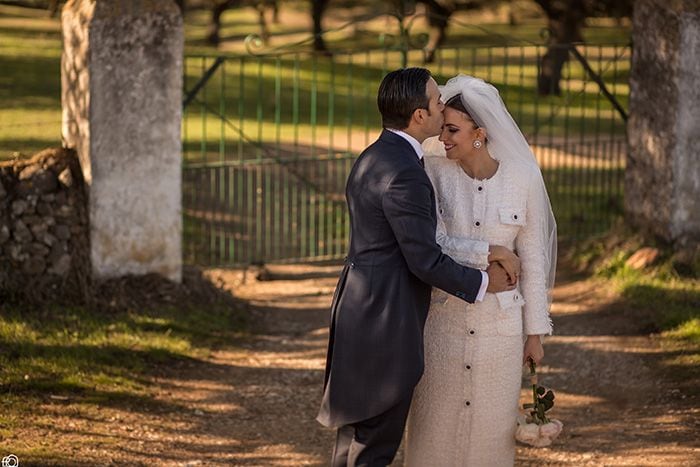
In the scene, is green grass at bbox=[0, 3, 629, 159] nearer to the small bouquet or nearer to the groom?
the small bouquet

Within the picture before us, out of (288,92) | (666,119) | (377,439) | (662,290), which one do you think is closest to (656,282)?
(662,290)

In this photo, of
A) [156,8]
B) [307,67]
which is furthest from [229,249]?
[307,67]

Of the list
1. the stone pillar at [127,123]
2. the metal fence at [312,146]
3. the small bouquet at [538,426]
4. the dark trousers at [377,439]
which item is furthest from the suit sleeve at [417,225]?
the metal fence at [312,146]

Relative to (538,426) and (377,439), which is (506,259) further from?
(377,439)

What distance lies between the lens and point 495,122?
4.99 meters

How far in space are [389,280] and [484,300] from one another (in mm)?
460

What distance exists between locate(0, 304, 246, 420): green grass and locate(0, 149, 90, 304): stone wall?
209 millimetres

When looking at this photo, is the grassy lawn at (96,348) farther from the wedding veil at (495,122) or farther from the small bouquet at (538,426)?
the wedding veil at (495,122)

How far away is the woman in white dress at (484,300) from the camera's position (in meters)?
5.01

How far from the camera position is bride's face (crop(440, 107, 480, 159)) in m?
4.98

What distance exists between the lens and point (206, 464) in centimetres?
653

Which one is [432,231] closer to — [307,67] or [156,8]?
[156,8]

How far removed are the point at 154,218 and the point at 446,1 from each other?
780 inches

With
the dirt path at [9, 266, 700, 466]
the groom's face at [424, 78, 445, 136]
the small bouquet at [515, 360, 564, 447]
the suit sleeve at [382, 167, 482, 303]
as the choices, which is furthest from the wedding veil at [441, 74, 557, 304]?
the dirt path at [9, 266, 700, 466]
